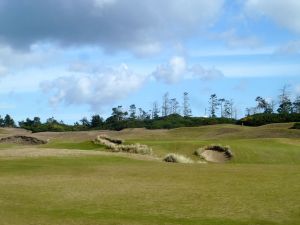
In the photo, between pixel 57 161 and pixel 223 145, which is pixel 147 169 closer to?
pixel 57 161

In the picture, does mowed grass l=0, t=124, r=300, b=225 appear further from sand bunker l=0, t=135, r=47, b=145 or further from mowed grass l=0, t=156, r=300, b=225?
sand bunker l=0, t=135, r=47, b=145

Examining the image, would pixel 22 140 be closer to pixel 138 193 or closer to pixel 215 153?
pixel 215 153

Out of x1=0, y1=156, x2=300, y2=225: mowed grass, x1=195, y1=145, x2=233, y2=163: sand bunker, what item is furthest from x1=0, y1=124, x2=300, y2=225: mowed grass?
x1=195, y1=145, x2=233, y2=163: sand bunker

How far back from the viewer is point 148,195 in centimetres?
1794

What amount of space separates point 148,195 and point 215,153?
25.7 metres

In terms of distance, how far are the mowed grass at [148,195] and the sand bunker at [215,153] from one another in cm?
1574

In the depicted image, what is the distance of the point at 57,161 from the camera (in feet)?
96.1

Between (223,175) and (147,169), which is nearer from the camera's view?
(223,175)

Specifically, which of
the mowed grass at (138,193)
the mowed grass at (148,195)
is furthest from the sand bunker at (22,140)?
the mowed grass at (148,195)

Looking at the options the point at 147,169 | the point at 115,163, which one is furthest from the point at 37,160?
the point at 147,169

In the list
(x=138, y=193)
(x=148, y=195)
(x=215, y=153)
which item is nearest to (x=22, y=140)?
(x=215, y=153)

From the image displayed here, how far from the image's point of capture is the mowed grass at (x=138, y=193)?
14.8 meters

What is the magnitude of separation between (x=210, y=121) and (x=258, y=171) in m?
86.9

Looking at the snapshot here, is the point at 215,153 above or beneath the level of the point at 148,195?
above
